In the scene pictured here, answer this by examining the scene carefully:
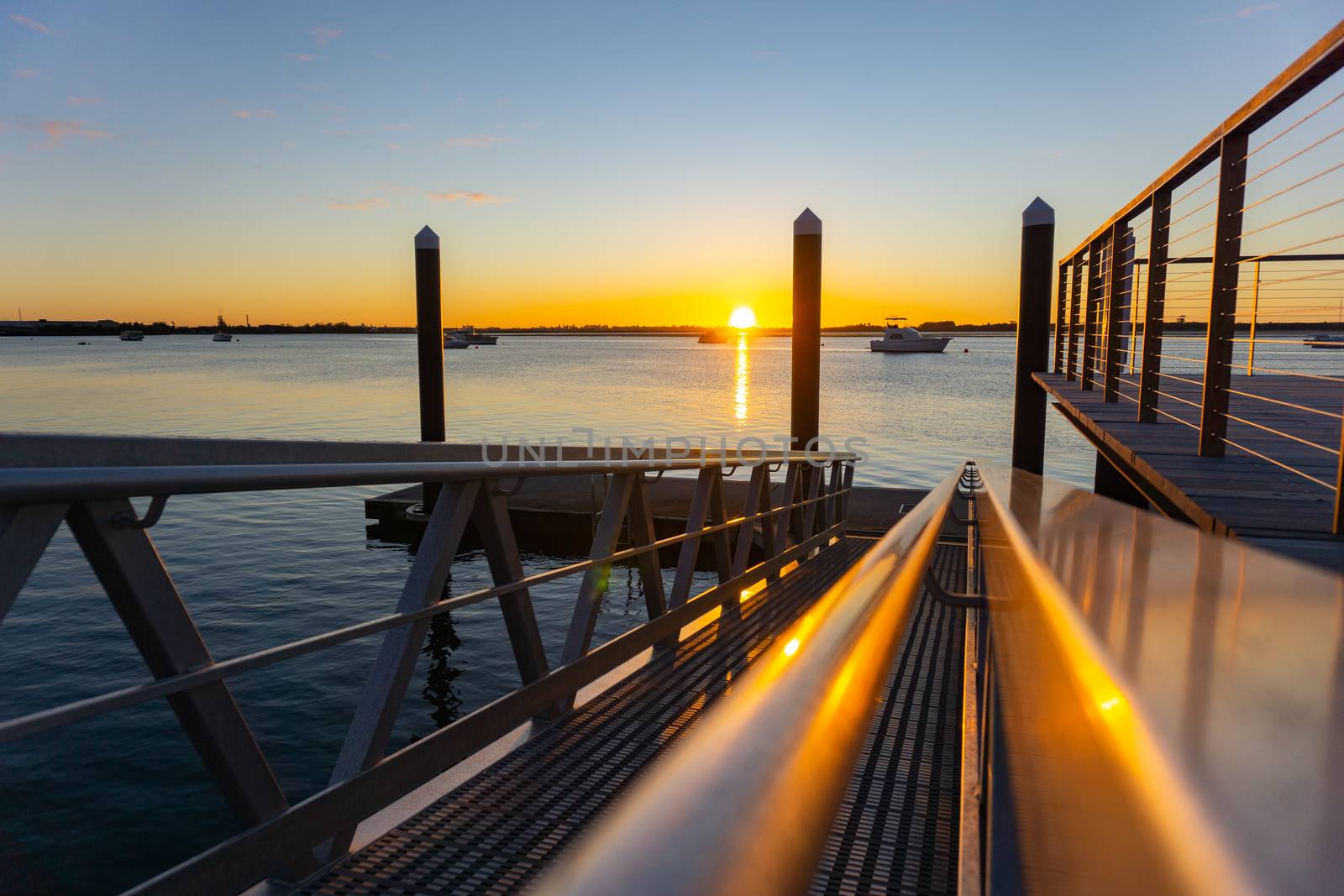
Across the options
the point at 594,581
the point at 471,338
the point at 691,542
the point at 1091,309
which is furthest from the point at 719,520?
the point at 471,338

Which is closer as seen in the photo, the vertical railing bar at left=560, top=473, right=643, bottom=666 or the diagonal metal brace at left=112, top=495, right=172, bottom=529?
the diagonal metal brace at left=112, top=495, right=172, bottom=529

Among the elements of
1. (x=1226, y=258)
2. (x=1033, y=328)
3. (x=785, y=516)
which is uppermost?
(x=1226, y=258)

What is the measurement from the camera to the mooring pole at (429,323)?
34.3 ft

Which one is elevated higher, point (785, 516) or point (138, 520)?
point (138, 520)

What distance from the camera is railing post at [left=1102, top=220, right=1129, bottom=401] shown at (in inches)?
233

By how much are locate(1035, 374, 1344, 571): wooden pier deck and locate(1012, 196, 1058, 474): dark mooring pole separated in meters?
1.86

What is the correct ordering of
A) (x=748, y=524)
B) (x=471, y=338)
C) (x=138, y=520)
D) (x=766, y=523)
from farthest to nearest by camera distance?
(x=471, y=338) → (x=766, y=523) → (x=748, y=524) → (x=138, y=520)

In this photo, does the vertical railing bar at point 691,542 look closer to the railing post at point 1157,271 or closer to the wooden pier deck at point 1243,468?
the wooden pier deck at point 1243,468

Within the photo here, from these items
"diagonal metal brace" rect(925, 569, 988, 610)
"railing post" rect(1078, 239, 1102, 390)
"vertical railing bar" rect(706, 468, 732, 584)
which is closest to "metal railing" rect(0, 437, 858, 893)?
"diagonal metal brace" rect(925, 569, 988, 610)

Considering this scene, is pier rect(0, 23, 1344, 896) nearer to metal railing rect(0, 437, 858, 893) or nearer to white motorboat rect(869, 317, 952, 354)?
metal railing rect(0, 437, 858, 893)

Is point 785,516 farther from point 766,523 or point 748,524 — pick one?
point 748,524

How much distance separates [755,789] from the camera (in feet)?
0.96

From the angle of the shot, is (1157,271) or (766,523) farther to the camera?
(766,523)

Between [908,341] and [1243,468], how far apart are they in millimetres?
114861
